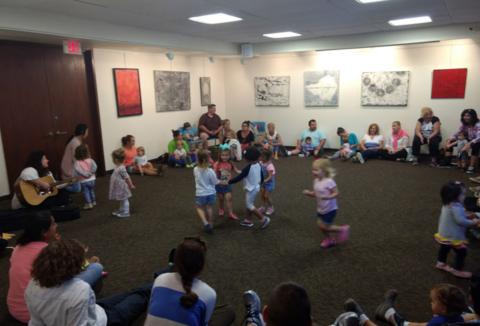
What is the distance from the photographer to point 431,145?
7953mm

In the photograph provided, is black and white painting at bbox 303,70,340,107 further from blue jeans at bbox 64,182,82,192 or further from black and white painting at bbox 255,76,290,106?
blue jeans at bbox 64,182,82,192

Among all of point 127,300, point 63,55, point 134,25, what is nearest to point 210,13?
point 134,25

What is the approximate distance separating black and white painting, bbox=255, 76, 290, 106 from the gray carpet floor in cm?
451

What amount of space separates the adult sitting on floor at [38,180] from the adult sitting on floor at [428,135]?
7128 millimetres

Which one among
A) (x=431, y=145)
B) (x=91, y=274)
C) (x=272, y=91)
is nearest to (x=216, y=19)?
(x=91, y=274)

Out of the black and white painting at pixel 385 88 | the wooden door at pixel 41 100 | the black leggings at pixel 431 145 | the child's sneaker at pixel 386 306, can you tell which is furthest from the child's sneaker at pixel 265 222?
the black and white painting at pixel 385 88

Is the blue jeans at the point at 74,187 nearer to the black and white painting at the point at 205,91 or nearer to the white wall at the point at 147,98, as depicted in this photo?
the white wall at the point at 147,98

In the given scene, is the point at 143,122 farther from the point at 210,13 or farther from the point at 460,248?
the point at 460,248

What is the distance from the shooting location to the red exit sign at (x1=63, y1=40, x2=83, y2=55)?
5969 millimetres

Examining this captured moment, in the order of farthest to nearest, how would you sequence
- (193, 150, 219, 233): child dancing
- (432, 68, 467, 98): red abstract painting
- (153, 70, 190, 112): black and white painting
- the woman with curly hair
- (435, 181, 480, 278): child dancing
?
(153, 70, 190, 112): black and white painting < (432, 68, 467, 98): red abstract painting < (193, 150, 219, 233): child dancing < (435, 181, 480, 278): child dancing < the woman with curly hair

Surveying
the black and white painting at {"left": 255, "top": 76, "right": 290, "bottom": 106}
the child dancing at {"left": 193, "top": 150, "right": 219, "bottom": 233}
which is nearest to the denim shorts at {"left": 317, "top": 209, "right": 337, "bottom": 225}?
the child dancing at {"left": 193, "top": 150, "right": 219, "bottom": 233}

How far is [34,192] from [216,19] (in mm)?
3791

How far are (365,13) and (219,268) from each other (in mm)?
4631

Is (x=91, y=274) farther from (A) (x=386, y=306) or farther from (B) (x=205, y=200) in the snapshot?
(A) (x=386, y=306)
